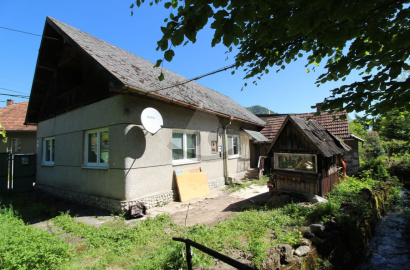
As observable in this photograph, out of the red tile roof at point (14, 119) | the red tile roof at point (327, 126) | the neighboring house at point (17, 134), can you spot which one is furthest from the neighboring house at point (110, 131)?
the neighboring house at point (17, 134)

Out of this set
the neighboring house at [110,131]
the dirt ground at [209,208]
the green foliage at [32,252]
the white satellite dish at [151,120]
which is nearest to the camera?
the green foliage at [32,252]

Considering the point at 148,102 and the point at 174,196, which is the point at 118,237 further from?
the point at 148,102

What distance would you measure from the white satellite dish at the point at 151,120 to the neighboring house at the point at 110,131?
0.46 metres

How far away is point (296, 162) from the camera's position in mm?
7016

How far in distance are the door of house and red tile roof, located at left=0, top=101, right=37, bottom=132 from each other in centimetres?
844

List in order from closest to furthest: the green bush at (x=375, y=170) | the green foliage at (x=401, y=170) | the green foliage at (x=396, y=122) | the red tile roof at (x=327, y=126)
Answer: the green foliage at (x=396, y=122) < the green bush at (x=375, y=170) < the green foliage at (x=401, y=170) < the red tile roof at (x=327, y=126)

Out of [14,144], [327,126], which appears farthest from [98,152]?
[14,144]

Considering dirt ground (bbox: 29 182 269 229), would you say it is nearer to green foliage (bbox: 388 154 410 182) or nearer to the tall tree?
the tall tree

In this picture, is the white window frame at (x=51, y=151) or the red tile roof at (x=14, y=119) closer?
the white window frame at (x=51, y=151)

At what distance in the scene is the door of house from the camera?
1011 cm

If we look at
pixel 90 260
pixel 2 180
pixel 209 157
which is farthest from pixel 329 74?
pixel 2 180

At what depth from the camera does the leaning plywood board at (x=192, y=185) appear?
319 inches

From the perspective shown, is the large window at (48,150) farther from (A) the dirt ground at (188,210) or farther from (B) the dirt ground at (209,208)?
(B) the dirt ground at (209,208)

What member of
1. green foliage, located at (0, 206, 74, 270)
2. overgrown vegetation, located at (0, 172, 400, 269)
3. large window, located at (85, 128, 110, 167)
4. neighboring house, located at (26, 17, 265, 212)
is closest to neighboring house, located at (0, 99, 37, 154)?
neighboring house, located at (26, 17, 265, 212)
